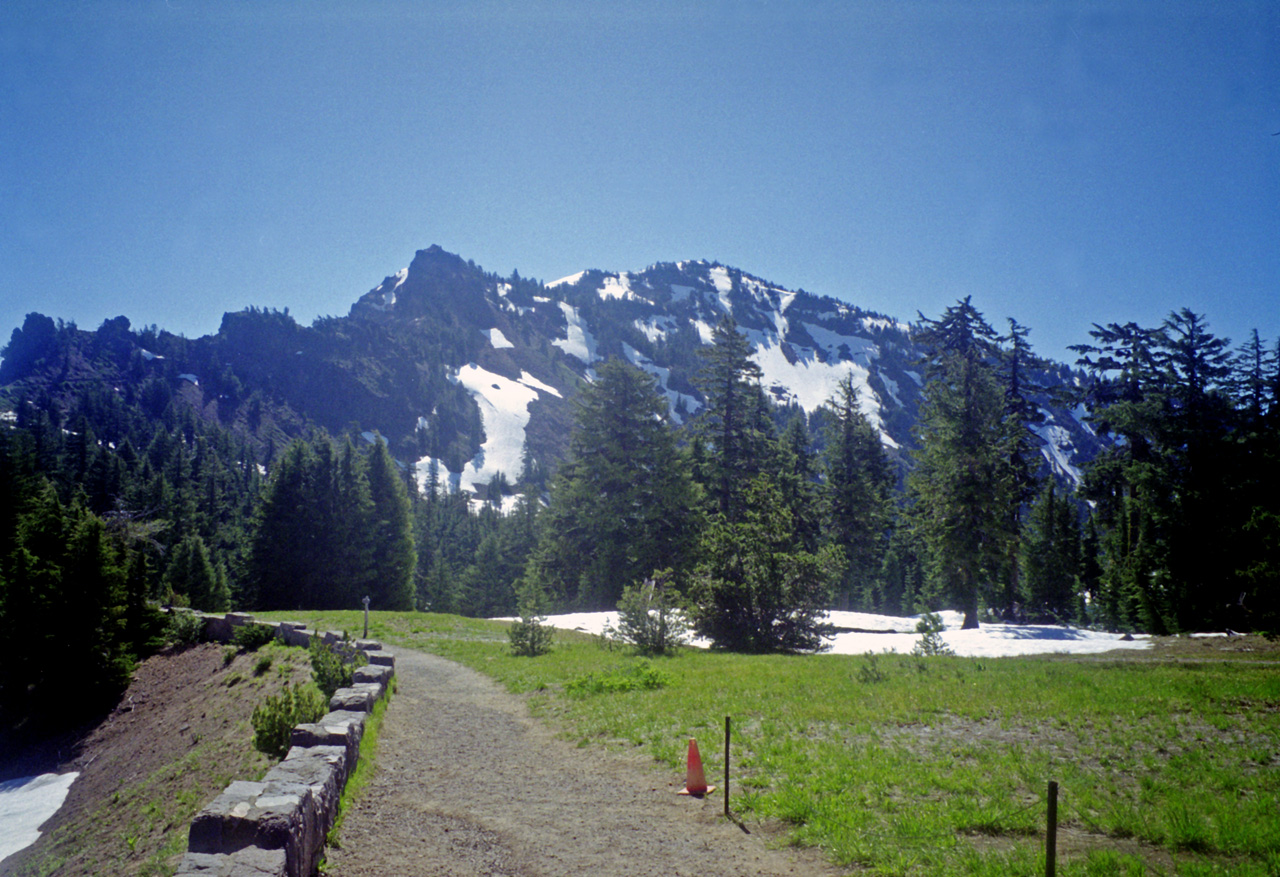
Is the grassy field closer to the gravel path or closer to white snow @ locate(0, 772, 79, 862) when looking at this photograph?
the gravel path

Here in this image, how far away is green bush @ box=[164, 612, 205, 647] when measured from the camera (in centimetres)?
2220

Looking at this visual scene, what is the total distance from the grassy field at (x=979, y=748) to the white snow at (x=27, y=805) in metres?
9.50

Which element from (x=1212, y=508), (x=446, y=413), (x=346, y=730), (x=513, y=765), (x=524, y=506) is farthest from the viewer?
(x=446, y=413)

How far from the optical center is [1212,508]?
24.6 meters

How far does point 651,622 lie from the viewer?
1845 cm

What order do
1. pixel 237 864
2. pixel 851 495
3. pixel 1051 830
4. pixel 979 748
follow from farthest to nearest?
1. pixel 851 495
2. pixel 979 748
3. pixel 237 864
4. pixel 1051 830

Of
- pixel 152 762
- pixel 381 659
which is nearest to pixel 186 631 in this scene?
pixel 152 762

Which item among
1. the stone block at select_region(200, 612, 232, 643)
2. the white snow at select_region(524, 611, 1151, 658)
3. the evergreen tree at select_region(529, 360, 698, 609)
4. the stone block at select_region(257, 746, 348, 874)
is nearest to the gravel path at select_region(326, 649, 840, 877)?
the stone block at select_region(257, 746, 348, 874)

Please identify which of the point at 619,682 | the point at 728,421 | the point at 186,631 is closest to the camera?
the point at 619,682

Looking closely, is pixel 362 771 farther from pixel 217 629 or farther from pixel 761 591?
pixel 217 629

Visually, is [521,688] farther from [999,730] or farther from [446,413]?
[446,413]

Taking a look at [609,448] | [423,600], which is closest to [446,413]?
[423,600]

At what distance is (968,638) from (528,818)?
1957 centimetres

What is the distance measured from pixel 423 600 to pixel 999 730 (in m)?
72.8
